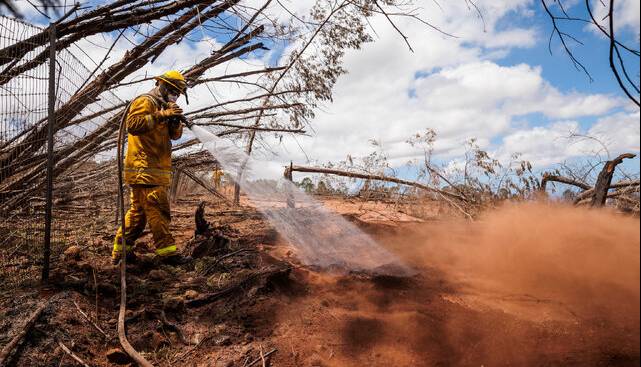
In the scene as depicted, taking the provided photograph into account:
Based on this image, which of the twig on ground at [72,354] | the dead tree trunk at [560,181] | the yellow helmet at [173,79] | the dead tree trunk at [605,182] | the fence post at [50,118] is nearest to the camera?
the twig on ground at [72,354]

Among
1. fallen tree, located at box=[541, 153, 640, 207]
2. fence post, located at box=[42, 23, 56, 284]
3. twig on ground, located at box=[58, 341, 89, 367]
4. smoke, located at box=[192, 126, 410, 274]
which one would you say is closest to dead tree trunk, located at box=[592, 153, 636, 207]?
fallen tree, located at box=[541, 153, 640, 207]

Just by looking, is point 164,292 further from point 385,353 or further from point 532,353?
point 532,353

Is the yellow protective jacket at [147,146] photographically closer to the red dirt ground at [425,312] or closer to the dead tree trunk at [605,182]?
the red dirt ground at [425,312]

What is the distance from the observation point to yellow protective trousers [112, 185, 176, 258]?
185 inches

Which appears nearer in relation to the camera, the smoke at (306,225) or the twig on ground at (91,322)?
the twig on ground at (91,322)

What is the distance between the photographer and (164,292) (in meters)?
4.07

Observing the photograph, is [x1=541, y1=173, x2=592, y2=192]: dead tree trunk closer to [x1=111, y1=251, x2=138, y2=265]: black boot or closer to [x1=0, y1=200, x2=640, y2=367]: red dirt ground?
[x1=0, y1=200, x2=640, y2=367]: red dirt ground

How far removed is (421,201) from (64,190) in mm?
6128

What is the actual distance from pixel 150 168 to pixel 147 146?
26 cm

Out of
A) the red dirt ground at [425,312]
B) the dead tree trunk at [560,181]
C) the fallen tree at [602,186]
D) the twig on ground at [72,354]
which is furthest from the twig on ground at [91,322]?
the dead tree trunk at [560,181]

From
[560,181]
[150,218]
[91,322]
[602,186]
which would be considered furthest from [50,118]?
[560,181]

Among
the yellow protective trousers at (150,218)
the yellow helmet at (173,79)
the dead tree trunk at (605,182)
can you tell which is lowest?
the yellow protective trousers at (150,218)

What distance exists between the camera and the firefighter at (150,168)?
4577 millimetres

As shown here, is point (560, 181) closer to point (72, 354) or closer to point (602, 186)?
point (602, 186)
